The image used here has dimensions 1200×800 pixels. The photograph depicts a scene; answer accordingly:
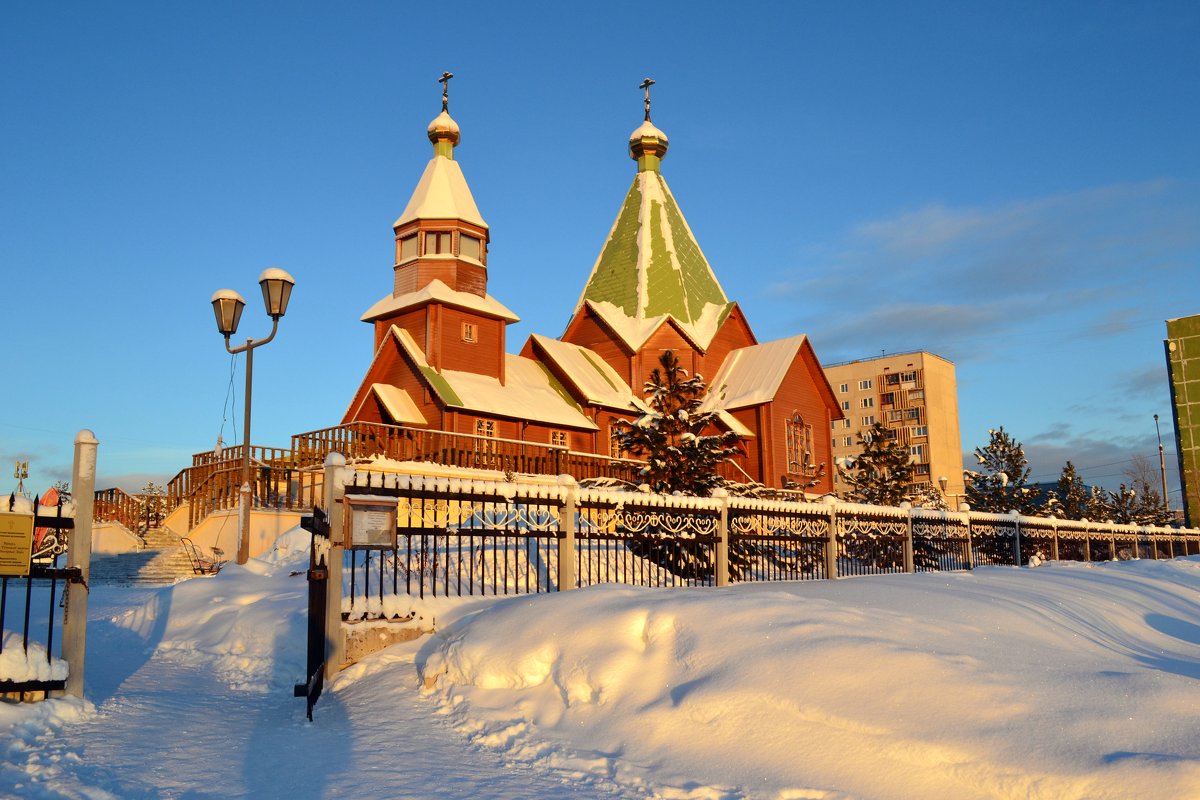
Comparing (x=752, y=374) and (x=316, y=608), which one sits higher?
(x=752, y=374)

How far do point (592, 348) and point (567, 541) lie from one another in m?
27.0

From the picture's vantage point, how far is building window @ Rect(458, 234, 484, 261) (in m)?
31.7

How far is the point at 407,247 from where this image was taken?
3212 centimetres

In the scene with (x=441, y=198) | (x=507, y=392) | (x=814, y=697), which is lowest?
(x=814, y=697)

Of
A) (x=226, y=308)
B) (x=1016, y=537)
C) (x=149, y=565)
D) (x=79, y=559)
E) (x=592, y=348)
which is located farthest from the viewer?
(x=592, y=348)

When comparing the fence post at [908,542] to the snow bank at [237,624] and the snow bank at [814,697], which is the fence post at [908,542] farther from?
the snow bank at [237,624]

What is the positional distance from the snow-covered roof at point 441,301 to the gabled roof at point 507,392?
98 cm

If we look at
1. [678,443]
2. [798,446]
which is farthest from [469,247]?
[678,443]

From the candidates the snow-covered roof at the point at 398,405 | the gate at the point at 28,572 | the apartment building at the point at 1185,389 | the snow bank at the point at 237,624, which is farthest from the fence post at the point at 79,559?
the apartment building at the point at 1185,389

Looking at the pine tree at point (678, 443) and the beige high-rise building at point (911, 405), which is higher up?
the beige high-rise building at point (911, 405)

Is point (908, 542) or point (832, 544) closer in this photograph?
point (832, 544)

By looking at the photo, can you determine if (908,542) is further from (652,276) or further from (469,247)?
(652,276)

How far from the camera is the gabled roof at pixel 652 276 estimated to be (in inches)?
1438

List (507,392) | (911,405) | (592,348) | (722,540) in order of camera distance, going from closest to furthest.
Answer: (722,540) → (507,392) → (592,348) → (911,405)
